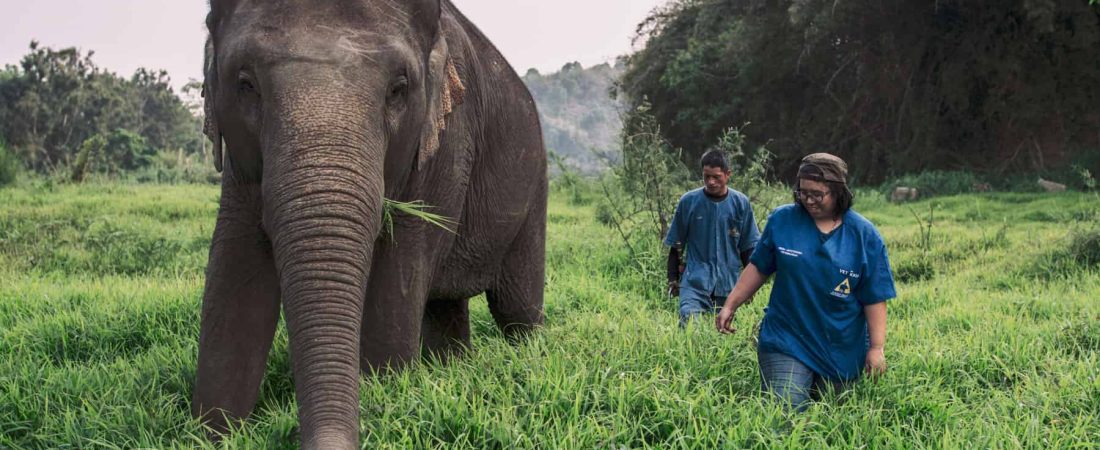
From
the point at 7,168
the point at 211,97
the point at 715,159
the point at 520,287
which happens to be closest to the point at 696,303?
the point at 715,159

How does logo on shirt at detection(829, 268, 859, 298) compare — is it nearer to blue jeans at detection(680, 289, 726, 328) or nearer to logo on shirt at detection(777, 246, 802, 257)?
logo on shirt at detection(777, 246, 802, 257)

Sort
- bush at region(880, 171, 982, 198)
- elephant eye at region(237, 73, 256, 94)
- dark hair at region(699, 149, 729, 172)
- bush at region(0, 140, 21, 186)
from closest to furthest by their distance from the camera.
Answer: elephant eye at region(237, 73, 256, 94), dark hair at region(699, 149, 729, 172), bush at region(0, 140, 21, 186), bush at region(880, 171, 982, 198)

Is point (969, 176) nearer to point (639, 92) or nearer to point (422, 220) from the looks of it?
point (639, 92)

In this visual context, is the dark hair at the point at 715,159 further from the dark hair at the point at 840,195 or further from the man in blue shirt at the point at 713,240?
the dark hair at the point at 840,195

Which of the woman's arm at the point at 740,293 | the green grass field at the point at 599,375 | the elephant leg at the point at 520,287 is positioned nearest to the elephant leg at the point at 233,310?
the green grass field at the point at 599,375

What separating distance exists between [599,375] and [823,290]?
88cm

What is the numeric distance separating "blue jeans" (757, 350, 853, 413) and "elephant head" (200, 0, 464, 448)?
5.15 ft

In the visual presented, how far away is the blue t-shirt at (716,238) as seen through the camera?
5.31 meters

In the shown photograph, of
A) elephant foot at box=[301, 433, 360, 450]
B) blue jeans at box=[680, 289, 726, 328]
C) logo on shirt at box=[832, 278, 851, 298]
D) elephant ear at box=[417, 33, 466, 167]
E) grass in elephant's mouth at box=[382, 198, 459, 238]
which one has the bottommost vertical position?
blue jeans at box=[680, 289, 726, 328]

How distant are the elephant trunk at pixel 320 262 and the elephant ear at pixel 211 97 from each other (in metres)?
0.56

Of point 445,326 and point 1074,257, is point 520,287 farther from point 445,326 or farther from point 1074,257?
point 1074,257

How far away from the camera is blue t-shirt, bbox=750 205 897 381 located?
357cm

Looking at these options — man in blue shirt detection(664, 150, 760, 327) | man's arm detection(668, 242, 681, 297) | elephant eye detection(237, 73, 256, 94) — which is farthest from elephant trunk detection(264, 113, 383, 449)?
man's arm detection(668, 242, 681, 297)

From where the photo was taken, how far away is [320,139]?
2.77 m
